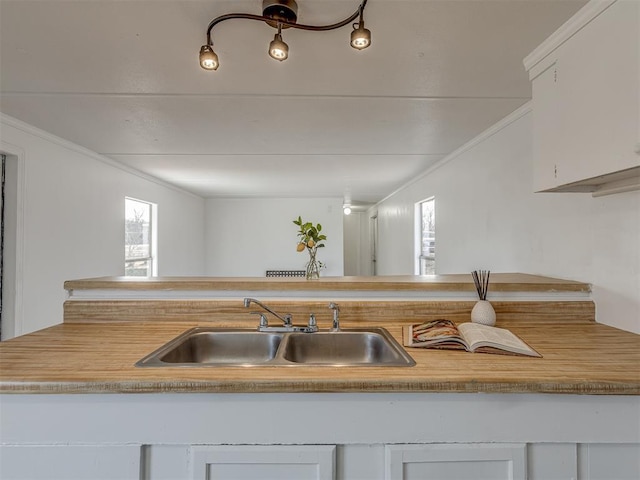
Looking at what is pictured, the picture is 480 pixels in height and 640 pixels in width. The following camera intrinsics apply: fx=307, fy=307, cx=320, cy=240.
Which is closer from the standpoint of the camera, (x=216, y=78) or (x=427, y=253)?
(x=216, y=78)

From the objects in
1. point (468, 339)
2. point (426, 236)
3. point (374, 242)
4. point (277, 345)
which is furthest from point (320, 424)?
point (374, 242)

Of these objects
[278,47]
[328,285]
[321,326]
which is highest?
[278,47]

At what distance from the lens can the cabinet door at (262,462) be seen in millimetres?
852

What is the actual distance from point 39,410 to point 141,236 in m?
3.74

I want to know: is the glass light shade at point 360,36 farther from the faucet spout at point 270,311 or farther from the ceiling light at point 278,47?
the faucet spout at point 270,311

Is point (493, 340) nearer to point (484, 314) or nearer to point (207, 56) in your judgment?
Result: point (484, 314)

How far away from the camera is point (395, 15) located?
1191mm

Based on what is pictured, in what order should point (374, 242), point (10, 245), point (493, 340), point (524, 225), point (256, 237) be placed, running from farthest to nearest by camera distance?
1. point (374, 242)
2. point (256, 237)
3. point (10, 245)
4. point (524, 225)
5. point (493, 340)

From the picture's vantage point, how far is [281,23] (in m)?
1.13

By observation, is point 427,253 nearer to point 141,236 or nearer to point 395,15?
point 395,15

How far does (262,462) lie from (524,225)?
1.94m

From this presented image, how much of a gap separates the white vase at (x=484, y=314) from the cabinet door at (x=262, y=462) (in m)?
0.84

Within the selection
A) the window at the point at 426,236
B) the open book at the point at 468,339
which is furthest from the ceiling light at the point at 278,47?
the window at the point at 426,236

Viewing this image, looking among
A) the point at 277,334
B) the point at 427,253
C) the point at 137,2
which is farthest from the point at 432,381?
the point at 427,253
